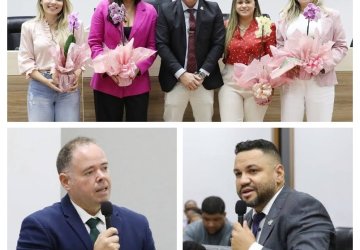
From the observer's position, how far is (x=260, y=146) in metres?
2.90

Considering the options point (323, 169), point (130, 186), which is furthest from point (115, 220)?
point (323, 169)

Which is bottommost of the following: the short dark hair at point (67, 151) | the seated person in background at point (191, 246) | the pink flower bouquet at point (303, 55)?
the seated person in background at point (191, 246)

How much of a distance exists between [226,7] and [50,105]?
102 inches

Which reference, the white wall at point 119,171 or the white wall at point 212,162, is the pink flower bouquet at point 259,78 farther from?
the white wall at point 119,171

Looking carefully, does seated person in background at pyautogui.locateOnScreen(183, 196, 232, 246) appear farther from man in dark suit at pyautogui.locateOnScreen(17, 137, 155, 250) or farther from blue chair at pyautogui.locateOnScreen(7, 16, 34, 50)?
blue chair at pyautogui.locateOnScreen(7, 16, 34, 50)

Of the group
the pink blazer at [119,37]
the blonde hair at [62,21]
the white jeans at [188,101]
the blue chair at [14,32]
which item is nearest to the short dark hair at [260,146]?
the white jeans at [188,101]

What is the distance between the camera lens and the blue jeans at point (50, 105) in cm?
357

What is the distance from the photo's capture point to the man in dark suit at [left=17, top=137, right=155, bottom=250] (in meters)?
2.78

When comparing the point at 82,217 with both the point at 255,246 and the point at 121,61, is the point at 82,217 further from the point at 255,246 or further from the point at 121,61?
the point at 121,61

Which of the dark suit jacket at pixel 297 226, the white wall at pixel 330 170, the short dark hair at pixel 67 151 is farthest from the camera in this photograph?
the white wall at pixel 330 170

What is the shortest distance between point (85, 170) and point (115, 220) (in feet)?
0.81

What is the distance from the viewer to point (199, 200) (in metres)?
3.71

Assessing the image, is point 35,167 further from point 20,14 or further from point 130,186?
point 20,14

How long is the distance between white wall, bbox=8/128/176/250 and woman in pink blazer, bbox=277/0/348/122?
79cm
